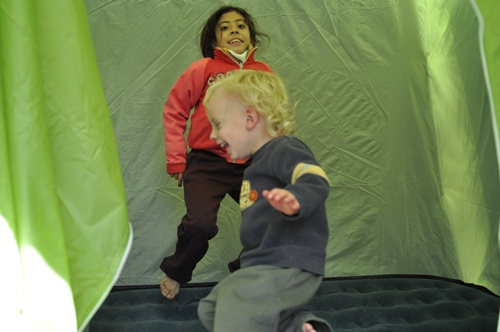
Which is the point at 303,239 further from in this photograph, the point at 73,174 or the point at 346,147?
the point at 346,147

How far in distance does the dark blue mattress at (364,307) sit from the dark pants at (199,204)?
0.12m

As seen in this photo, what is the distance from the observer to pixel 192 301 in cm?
185

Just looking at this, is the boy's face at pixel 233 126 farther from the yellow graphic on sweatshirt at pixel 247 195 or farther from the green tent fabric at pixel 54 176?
the green tent fabric at pixel 54 176

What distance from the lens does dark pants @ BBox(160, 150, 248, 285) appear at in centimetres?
173

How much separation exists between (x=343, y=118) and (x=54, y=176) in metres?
1.32

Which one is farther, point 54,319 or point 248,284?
point 248,284

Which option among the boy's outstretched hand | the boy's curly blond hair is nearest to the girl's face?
the boy's curly blond hair

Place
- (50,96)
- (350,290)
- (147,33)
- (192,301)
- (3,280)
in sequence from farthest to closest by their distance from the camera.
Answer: (147,33), (350,290), (192,301), (50,96), (3,280)

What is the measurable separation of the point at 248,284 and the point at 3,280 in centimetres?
46

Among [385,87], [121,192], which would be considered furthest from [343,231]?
[121,192]

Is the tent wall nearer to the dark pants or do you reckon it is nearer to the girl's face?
the girl's face

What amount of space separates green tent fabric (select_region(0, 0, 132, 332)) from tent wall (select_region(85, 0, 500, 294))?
915mm

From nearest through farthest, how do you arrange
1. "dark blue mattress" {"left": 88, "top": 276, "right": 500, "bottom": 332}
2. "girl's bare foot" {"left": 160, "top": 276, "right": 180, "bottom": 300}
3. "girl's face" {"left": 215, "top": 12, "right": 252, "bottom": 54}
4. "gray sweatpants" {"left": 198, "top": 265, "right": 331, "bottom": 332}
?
"gray sweatpants" {"left": 198, "top": 265, "right": 331, "bottom": 332} → "dark blue mattress" {"left": 88, "top": 276, "right": 500, "bottom": 332} → "girl's bare foot" {"left": 160, "top": 276, "right": 180, "bottom": 300} → "girl's face" {"left": 215, "top": 12, "right": 252, "bottom": 54}

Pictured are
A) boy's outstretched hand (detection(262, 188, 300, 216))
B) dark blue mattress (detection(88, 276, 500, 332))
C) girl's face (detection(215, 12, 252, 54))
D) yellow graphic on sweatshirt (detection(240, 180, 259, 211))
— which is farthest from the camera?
girl's face (detection(215, 12, 252, 54))
